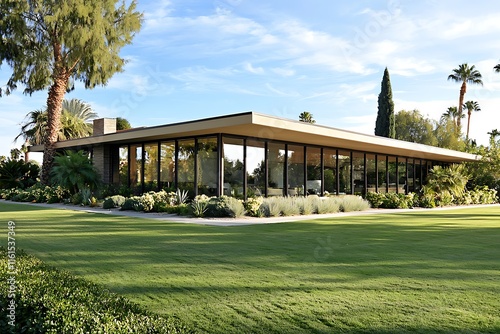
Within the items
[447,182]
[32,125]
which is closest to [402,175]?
[447,182]

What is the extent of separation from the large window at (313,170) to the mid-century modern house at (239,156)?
0.05 metres

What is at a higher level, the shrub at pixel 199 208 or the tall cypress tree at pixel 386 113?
the tall cypress tree at pixel 386 113

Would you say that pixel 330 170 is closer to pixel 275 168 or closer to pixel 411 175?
pixel 275 168

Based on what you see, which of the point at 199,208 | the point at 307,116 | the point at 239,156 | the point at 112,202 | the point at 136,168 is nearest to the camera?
the point at 199,208

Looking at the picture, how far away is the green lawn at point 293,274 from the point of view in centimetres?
401

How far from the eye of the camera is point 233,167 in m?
17.4

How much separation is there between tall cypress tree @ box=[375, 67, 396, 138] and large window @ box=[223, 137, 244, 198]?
1161 inches

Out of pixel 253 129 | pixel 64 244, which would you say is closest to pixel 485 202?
pixel 253 129

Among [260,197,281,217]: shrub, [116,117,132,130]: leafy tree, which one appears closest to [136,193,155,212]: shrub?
[260,197,281,217]: shrub

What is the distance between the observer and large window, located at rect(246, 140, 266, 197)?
703 inches

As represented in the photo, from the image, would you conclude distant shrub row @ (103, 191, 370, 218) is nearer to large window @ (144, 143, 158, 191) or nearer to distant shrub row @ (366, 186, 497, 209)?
large window @ (144, 143, 158, 191)

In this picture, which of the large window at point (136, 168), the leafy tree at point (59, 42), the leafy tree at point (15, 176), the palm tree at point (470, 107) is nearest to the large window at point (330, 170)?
the large window at point (136, 168)

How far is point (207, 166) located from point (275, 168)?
332 centimetres

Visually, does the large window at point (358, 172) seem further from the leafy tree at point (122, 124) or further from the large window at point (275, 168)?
the leafy tree at point (122, 124)
